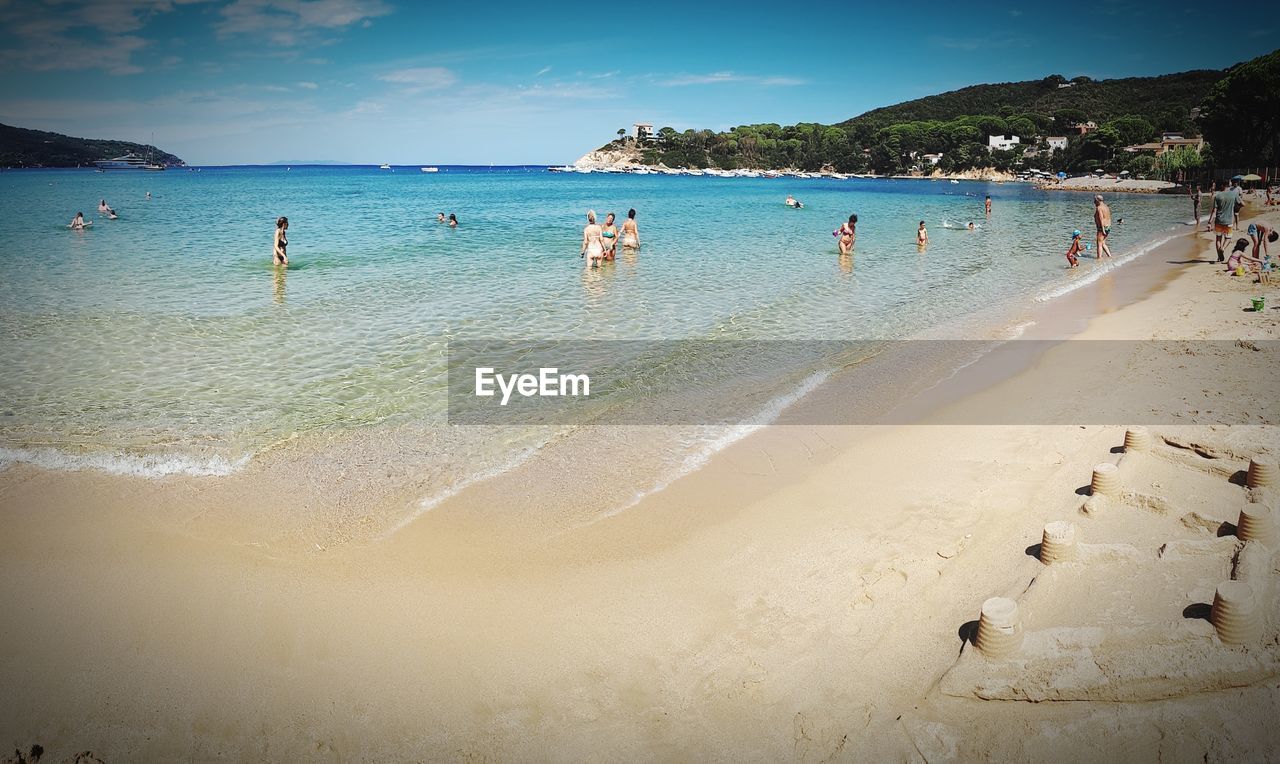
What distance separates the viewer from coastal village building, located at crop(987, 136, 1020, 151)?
131m

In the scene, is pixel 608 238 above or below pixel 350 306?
above

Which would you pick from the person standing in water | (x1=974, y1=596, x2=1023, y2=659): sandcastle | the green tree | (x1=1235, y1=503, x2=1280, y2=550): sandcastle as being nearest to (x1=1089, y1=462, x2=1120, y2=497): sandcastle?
(x1=1235, y1=503, x2=1280, y2=550): sandcastle

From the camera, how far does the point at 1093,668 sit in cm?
349

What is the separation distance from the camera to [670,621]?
4.45 metres

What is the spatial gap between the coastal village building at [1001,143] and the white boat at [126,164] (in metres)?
200

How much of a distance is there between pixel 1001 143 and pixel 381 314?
14825 cm

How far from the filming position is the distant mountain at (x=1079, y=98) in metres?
135

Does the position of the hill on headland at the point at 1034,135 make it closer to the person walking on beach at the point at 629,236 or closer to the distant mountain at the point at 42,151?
the person walking on beach at the point at 629,236

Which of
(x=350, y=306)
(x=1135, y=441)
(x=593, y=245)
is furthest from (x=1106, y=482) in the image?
(x=593, y=245)

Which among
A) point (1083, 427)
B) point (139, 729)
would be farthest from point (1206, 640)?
point (139, 729)

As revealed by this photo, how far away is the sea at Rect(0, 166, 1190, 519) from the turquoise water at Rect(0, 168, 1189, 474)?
0.19 ft

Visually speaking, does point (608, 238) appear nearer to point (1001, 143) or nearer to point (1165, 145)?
point (1165, 145)

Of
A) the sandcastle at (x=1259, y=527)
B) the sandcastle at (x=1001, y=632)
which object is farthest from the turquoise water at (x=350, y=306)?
the sandcastle at (x=1259, y=527)

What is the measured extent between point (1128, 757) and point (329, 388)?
9113 millimetres
